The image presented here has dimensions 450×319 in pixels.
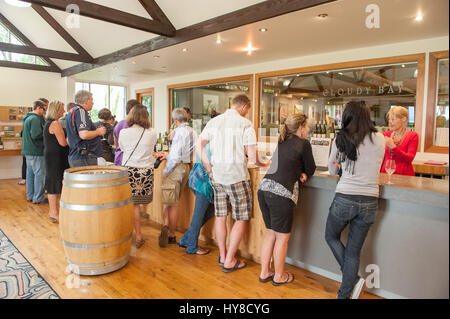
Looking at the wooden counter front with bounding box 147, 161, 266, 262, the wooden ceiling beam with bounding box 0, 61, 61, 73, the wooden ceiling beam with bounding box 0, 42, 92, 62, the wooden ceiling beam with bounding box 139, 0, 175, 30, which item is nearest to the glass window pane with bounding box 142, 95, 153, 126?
the wooden ceiling beam with bounding box 0, 42, 92, 62

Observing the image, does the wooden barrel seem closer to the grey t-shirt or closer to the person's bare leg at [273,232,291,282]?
the person's bare leg at [273,232,291,282]

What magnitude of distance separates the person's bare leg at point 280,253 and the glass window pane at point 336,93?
285cm

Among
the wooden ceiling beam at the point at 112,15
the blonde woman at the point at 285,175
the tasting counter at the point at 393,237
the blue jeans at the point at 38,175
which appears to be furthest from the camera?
the blue jeans at the point at 38,175

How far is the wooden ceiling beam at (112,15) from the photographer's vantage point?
3766mm

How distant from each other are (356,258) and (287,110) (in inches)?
158

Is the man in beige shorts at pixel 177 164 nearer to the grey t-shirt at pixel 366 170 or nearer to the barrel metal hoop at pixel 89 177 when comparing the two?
the barrel metal hoop at pixel 89 177

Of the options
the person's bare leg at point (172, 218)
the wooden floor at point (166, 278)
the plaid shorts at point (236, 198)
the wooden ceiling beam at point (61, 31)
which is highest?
the wooden ceiling beam at point (61, 31)

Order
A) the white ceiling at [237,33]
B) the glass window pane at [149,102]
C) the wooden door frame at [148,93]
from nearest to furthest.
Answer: the white ceiling at [237,33] < the wooden door frame at [148,93] < the glass window pane at [149,102]

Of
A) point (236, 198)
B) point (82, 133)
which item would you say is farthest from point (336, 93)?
point (82, 133)

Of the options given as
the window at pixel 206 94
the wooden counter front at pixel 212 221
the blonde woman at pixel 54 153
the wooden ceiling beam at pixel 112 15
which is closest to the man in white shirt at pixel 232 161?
the wooden counter front at pixel 212 221

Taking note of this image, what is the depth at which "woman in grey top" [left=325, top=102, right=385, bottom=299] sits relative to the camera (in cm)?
196

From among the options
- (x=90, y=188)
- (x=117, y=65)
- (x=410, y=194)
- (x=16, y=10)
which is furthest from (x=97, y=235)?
(x=16, y=10)
